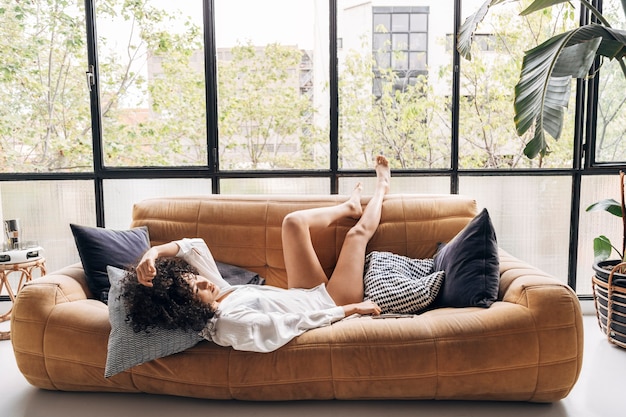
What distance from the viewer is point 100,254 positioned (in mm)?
2312

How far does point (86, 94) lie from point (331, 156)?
1.70m

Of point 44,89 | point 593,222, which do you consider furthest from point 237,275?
point 593,222

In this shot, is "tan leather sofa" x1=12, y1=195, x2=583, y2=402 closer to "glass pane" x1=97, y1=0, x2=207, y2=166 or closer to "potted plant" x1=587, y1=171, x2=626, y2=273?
"potted plant" x1=587, y1=171, x2=626, y2=273

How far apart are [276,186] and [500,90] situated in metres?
1.63

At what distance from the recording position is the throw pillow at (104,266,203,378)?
1822mm

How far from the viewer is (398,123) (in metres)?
3.16

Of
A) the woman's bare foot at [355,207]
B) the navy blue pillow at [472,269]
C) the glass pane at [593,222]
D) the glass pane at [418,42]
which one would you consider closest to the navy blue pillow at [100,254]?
the woman's bare foot at [355,207]

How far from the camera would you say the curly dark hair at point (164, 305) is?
1841 millimetres

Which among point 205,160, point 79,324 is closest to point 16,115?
point 205,160

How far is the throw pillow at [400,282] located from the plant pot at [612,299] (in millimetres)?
943

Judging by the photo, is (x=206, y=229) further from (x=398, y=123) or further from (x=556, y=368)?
(x=556, y=368)

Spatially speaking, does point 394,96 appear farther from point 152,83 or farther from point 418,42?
point 152,83

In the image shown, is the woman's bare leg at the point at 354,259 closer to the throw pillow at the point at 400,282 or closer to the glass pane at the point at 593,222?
the throw pillow at the point at 400,282

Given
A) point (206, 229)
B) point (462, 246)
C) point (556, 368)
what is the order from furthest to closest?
point (206, 229)
point (462, 246)
point (556, 368)
